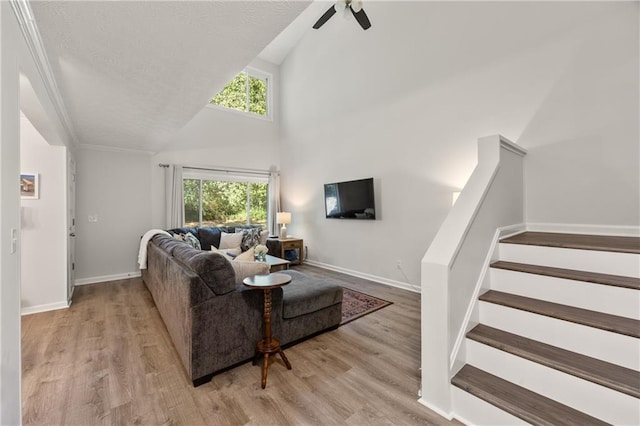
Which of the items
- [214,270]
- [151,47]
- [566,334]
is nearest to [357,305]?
[214,270]

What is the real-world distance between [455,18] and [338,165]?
2.77 m

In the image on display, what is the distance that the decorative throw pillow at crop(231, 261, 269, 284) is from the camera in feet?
7.51

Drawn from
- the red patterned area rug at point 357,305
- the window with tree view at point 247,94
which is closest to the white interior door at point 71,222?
the window with tree view at point 247,94

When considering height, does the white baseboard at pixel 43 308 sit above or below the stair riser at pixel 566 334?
below

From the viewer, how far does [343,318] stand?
317 cm

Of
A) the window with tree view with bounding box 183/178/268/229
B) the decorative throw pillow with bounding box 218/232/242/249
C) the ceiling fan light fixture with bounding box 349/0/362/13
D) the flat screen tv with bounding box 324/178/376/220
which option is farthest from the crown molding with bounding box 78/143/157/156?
the ceiling fan light fixture with bounding box 349/0/362/13

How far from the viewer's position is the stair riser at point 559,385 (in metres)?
1.31

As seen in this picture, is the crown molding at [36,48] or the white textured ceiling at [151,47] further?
the white textured ceiling at [151,47]

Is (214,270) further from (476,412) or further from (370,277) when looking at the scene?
(370,277)

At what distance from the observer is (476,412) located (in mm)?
1555

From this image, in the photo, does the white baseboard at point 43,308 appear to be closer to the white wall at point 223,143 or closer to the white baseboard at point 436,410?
the white wall at point 223,143

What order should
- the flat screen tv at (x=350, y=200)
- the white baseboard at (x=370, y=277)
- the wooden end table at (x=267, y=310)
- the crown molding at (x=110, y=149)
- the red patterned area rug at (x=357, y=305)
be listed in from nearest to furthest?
the wooden end table at (x=267, y=310), the red patterned area rug at (x=357, y=305), the white baseboard at (x=370, y=277), the crown molding at (x=110, y=149), the flat screen tv at (x=350, y=200)

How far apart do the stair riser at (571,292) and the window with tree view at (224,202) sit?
533 centimetres

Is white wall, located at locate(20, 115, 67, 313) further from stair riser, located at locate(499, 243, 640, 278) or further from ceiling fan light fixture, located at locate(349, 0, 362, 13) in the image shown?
stair riser, located at locate(499, 243, 640, 278)
